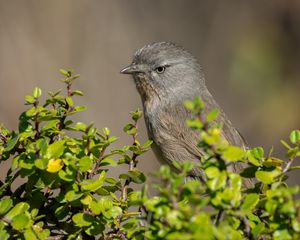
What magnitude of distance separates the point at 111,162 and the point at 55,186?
222 millimetres

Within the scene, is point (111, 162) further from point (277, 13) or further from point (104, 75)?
point (277, 13)

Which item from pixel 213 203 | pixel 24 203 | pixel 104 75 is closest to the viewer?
pixel 213 203

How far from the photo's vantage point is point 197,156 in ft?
16.0

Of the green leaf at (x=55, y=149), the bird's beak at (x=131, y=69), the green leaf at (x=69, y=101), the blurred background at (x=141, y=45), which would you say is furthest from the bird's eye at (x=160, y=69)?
the green leaf at (x=55, y=149)

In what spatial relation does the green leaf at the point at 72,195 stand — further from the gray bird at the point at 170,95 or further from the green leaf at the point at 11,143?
the gray bird at the point at 170,95

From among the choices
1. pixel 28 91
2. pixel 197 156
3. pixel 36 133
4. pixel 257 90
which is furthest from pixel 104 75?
pixel 36 133

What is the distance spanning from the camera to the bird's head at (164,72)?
529cm

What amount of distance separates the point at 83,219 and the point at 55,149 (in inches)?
10.4

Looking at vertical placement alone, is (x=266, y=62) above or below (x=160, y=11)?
below

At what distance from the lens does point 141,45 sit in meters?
8.41

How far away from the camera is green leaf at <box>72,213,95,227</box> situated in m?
2.40

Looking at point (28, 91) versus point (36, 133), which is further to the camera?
point (28, 91)

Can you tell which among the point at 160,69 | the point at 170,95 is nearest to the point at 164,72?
the point at 160,69

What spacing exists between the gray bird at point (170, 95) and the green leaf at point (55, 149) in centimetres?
237
